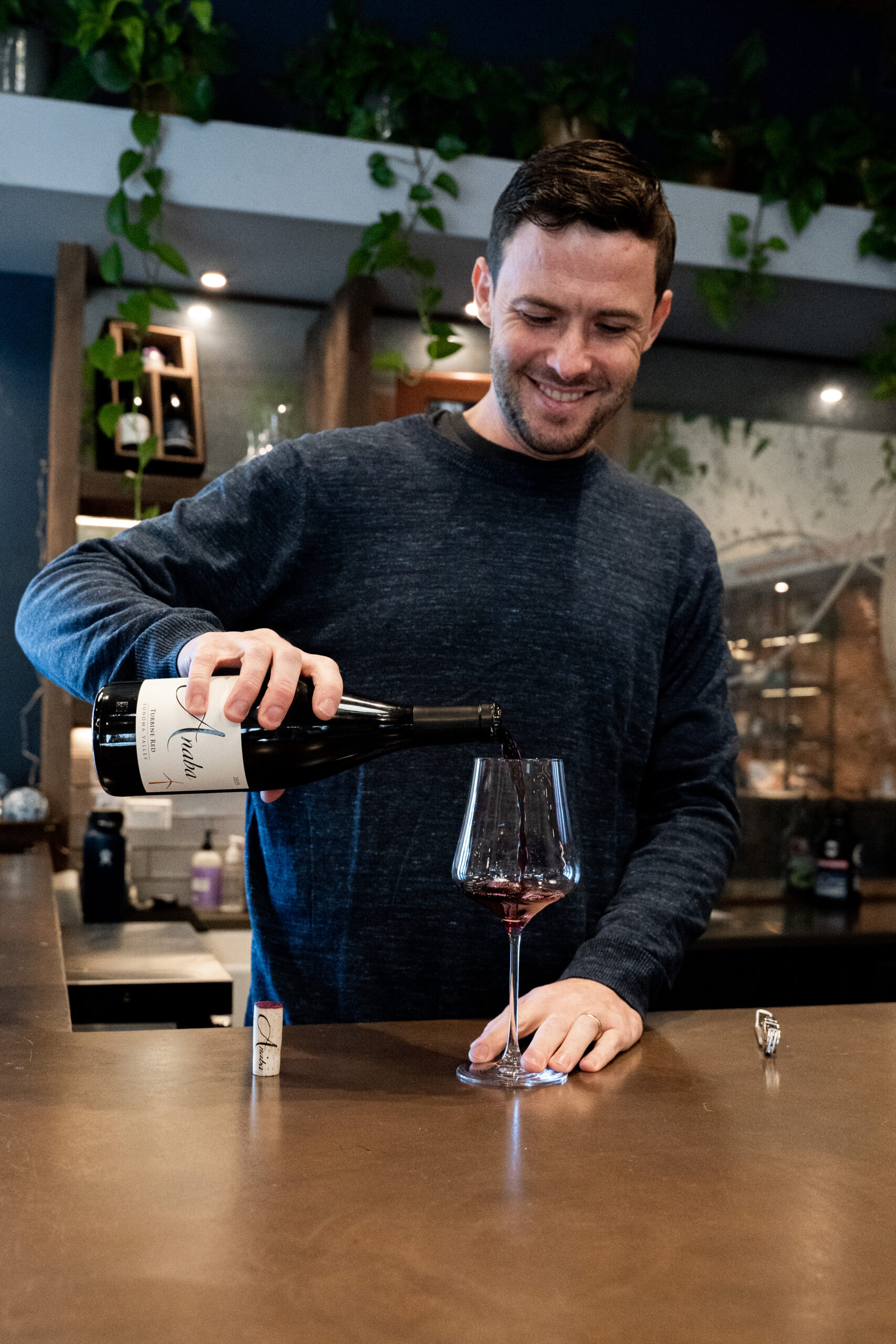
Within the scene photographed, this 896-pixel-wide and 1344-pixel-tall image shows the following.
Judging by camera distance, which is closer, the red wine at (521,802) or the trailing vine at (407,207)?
the red wine at (521,802)

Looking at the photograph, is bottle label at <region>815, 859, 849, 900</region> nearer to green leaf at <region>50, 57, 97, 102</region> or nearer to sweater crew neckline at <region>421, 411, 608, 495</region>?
sweater crew neckline at <region>421, 411, 608, 495</region>

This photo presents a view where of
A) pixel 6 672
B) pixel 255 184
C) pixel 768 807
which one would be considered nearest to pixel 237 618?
pixel 255 184

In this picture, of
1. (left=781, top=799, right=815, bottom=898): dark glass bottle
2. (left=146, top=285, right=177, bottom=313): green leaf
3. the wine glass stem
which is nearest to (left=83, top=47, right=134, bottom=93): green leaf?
(left=146, top=285, right=177, bottom=313): green leaf

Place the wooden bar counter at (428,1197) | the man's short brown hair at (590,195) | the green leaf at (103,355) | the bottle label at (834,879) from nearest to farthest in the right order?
the wooden bar counter at (428,1197) < the man's short brown hair at (590,195) < the green leaf at (103,355) < the bottle label at (834,879)

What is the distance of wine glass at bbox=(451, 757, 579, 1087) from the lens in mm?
1042

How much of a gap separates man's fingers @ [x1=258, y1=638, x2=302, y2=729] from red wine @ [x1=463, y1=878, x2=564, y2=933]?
0.75ft

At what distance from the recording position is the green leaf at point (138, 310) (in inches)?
114

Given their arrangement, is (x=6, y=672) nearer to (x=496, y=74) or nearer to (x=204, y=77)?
(x=204, y=77)

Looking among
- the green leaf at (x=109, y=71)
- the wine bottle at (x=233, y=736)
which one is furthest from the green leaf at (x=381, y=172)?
the wine bottle at (x=233, y=736)

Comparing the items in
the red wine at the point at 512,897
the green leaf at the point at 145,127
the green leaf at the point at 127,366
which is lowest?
the red wine at the point at 512,897

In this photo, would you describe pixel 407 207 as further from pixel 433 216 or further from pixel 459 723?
pixel 459 723

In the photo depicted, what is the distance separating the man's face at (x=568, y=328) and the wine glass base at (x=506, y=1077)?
2.55 ft

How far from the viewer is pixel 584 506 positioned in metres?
1.61

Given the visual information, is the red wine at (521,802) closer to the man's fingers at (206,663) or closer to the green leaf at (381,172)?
the man's fingers at (206,663)
